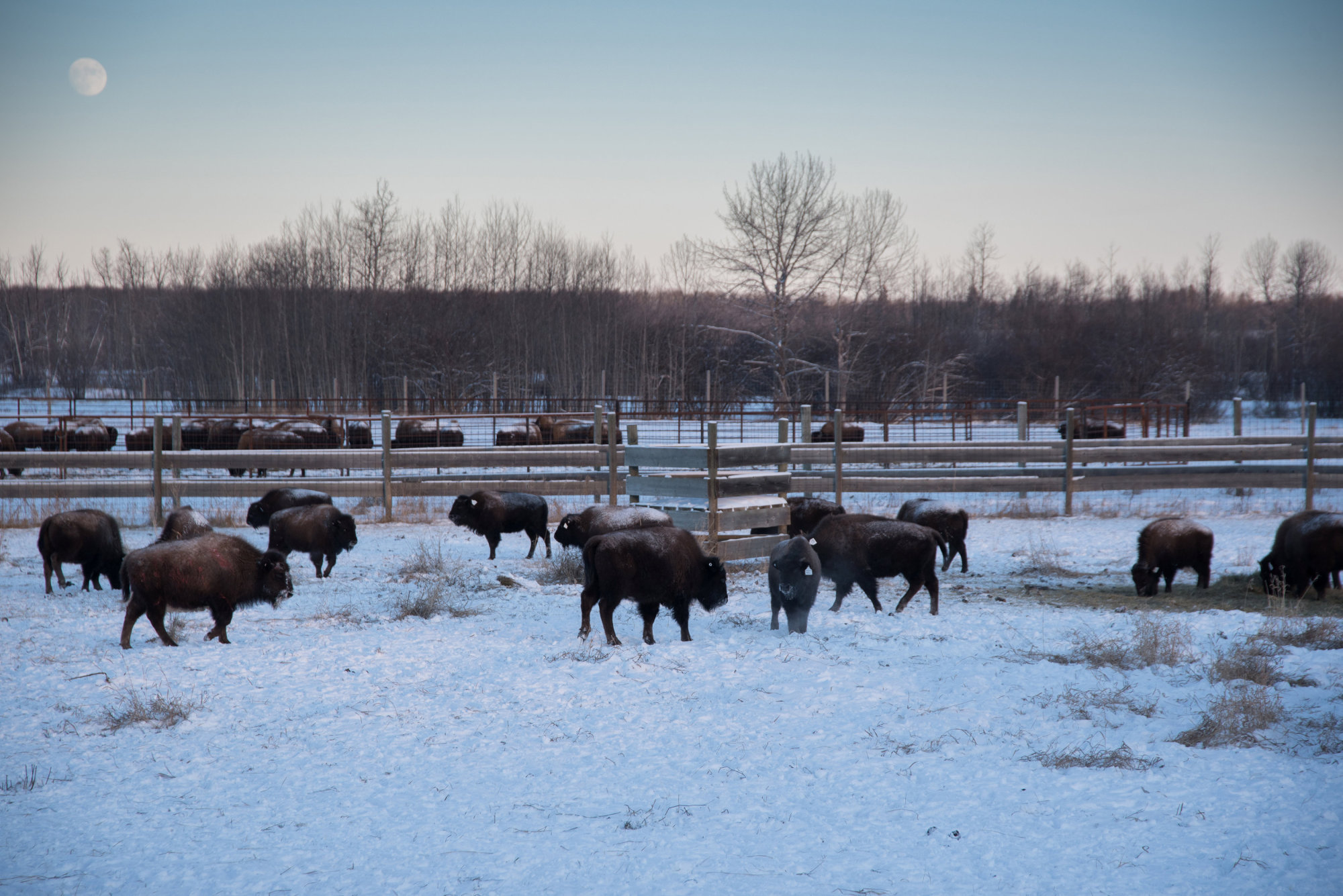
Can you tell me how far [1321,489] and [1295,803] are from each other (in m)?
15.8

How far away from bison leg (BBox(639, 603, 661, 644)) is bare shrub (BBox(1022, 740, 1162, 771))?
10.7ft

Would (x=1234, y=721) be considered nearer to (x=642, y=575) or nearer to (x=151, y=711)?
(x=642, y=575)

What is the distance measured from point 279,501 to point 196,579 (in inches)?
212

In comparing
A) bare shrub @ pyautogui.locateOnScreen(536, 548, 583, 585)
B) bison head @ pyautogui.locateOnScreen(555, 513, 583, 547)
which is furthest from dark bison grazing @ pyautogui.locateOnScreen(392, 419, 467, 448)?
bare shrub @ pyautogui.locateOnScreen(536, 548, 583, 585)

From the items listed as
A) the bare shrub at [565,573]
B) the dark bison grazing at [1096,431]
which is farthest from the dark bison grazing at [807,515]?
the dark bison grazing at [1096,431]

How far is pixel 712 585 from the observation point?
305 inches

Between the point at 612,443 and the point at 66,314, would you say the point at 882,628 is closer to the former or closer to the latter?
the point at 612,443

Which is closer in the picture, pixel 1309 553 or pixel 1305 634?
pixel 1305 634

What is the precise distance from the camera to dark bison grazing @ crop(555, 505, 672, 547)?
30.7 ft

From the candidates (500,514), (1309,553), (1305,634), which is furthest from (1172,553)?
(500,514)

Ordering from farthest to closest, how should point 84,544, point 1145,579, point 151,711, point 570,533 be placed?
point 570,533 < point 1145,579 < point 84,544 < point 151,711

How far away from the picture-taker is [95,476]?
60.3 feet

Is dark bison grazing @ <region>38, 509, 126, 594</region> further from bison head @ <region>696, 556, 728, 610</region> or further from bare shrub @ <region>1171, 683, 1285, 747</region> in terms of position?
bare shrub @ <region>1171, 683, 1285, 747</region>

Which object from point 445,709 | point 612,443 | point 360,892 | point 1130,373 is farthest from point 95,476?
point 1130,373
